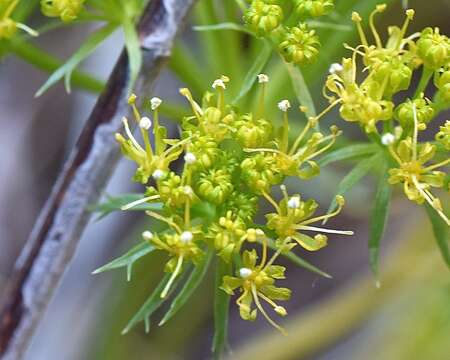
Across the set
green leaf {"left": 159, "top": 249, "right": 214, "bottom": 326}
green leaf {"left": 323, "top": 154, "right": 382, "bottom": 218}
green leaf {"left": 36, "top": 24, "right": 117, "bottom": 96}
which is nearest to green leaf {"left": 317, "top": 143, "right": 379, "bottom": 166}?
green leaf {"left": 323, "top": 154, "right": 382, "bottom": 218}

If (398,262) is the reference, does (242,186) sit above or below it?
above

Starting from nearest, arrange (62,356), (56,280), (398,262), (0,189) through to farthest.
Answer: (56,280) → (398,262) → (62,356) → (0,189)

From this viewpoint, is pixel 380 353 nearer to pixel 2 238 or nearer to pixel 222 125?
pixel 2 238

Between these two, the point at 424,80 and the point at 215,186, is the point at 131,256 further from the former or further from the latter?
the point at 424,80

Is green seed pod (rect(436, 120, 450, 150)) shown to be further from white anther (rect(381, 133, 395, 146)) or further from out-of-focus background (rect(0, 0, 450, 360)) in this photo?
out-of-focus background (rect(0, 0, 450, 360))

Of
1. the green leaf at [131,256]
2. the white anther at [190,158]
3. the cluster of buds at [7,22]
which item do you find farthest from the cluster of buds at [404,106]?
the cluster of buds at [7,22]

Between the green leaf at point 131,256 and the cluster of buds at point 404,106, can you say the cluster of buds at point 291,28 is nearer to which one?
the cluster of buds at point 404,106

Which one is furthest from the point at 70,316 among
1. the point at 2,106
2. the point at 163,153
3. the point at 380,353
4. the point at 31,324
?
the point at 163,153
